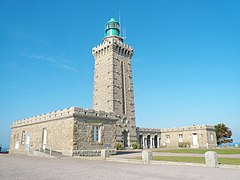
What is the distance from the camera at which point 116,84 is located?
31.7 meters

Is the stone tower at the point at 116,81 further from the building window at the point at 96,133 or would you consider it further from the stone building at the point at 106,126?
the building window at the point at 96,133

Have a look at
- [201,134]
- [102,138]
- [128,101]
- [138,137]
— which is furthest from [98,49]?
[201,134]

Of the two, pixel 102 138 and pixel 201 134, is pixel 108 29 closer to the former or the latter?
pixel 102 138

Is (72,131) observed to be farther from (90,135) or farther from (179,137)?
(179,137)

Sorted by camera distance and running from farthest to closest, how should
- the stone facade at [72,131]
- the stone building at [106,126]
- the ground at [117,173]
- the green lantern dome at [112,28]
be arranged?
the green lantern dome at [112,28]
the stone building at [106,126]
the stone facade at [72,131]
the ground at [117,173]

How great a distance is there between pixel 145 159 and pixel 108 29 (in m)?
28.1

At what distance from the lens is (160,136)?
40125mm

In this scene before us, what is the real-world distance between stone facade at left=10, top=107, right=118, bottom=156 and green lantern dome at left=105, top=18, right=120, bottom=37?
18941 millimetres

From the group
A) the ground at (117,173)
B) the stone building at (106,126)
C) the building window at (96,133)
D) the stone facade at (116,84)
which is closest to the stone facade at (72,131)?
the stone building at (106,126)

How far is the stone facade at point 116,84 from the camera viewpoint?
3080 centimetres

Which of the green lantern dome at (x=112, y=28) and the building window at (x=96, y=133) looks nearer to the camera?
the building window at (x=96, y=133)

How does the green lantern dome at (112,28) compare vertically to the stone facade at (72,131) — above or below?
above

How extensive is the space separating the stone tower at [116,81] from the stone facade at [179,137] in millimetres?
4641

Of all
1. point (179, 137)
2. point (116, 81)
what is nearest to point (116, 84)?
point (116, 81)
